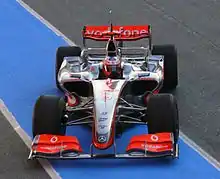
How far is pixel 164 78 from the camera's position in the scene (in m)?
8.07

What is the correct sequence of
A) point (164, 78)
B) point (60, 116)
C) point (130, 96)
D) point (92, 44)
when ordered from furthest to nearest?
point (92, 44) < point (164, 78) < point (130, 96) < point (60, 116)

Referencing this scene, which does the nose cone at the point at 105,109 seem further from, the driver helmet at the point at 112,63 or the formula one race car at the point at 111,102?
the driver helmet at the point at 112,63

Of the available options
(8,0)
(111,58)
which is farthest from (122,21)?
(111,58)

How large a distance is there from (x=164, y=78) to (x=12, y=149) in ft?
6.94

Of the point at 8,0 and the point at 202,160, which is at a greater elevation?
the point at 8,0

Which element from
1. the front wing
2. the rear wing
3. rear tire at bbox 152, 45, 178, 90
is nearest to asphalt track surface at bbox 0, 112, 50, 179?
the front wing

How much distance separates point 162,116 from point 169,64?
1.55 metres

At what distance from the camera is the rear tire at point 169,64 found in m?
8.02

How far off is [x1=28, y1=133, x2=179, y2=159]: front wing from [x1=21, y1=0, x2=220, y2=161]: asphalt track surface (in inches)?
27.8

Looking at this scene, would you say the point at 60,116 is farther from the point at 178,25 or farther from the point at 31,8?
the point at 31,8

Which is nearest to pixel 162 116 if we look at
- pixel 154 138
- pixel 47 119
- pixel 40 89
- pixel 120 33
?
pixel 154 138

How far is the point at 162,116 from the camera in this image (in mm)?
6582

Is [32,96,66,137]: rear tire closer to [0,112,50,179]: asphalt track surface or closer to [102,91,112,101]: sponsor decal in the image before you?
[0,112,50,179]: asphalt track surface

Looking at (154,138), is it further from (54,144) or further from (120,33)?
(120,33)
